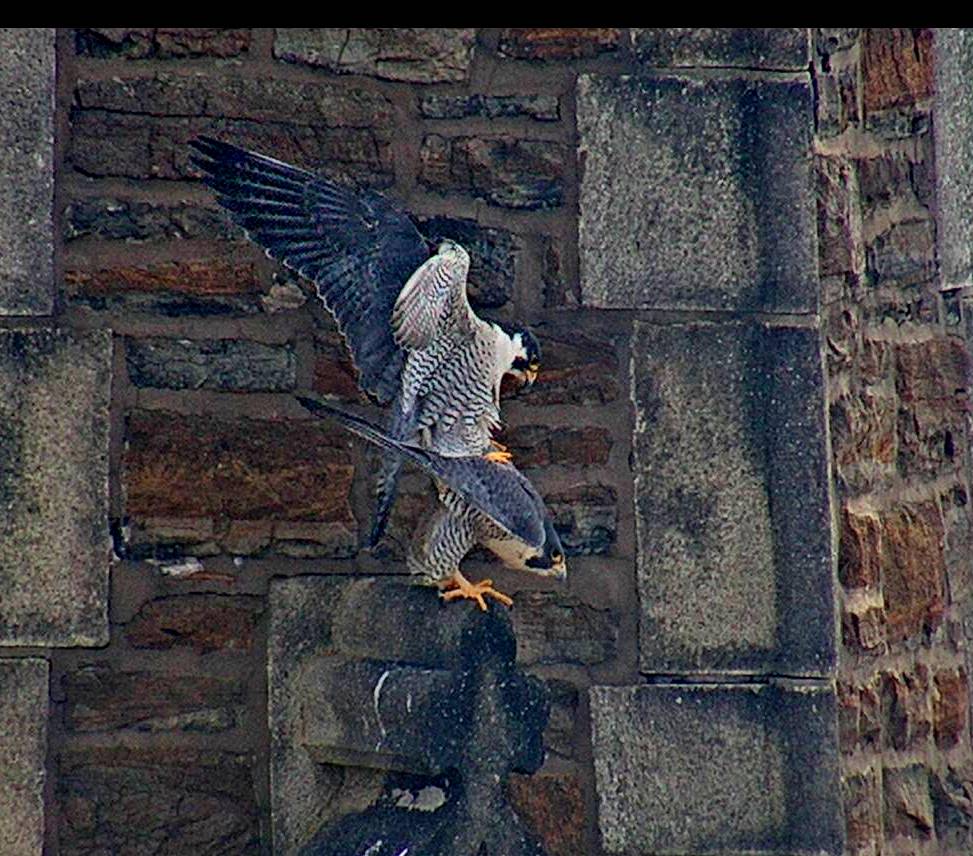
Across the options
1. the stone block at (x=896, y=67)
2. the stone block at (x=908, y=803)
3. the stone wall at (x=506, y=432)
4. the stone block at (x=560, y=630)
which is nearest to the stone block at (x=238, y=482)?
the stone wall at (x=506, y=432)

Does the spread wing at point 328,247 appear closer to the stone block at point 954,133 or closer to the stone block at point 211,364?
the stone block at point 211,364

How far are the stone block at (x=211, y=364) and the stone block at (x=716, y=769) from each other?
2.63 feet

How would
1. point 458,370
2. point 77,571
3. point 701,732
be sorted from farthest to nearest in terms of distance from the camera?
point 701,732, point 77,571, point 458,370

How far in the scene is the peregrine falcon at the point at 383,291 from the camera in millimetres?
2600

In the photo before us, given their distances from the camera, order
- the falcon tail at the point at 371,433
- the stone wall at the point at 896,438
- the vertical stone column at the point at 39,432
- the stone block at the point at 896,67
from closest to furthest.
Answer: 1. the falcon tail at the point at 371,433
2. the vertical stone column at the point at 39,432
3. the stone wall at the point at 896,438
4. the stone block at the point at 896,67

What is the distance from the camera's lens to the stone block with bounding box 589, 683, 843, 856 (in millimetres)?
2975

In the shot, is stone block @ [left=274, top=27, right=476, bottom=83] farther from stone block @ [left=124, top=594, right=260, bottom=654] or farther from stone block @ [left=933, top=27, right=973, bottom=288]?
stone block @ [left=933, top=27, right=973, bottom=288]

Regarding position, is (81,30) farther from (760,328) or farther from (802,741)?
(802,741)

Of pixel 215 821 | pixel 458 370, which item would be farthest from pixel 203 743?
pixel 458 370

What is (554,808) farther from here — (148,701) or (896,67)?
(896,67)

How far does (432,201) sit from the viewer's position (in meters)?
2.99

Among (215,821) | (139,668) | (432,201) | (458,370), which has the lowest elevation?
(215,821)

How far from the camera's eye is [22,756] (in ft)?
9.10
